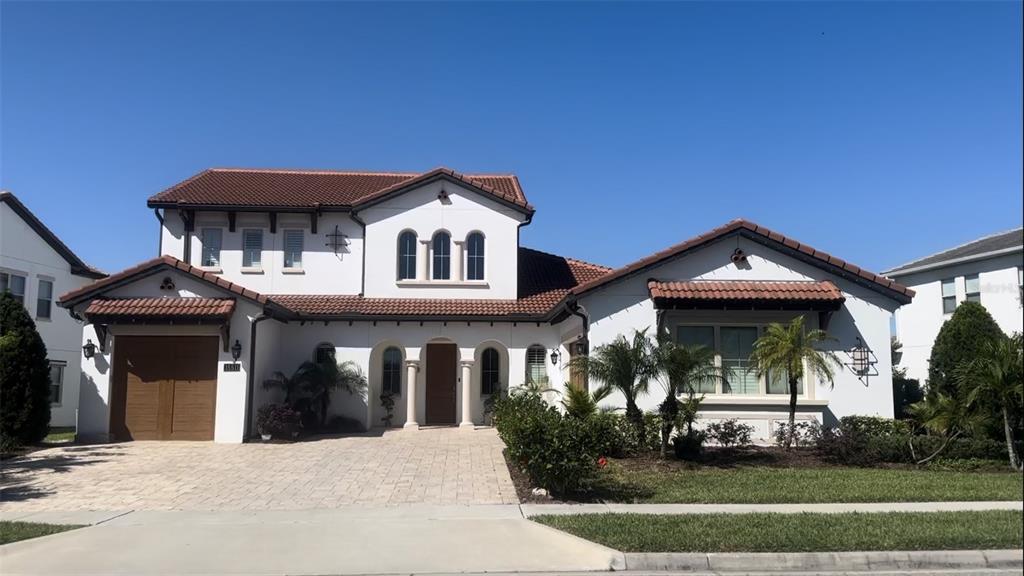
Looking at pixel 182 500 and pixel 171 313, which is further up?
pixel 171 313

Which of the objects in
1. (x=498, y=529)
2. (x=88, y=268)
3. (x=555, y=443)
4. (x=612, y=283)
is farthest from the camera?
(x=88, y=268)

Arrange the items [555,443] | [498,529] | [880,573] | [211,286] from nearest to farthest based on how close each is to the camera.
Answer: [880,573]
[498,529]
[555,443]
[211,286]

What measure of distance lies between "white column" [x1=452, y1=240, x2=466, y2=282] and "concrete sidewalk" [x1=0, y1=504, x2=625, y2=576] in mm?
11644

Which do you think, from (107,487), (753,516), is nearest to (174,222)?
(107,487)

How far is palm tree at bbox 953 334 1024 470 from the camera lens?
12234mm

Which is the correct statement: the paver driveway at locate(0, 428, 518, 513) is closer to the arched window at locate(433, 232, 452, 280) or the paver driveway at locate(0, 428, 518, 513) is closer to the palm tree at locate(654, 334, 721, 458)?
the palm tree at locate(654, 334, 721, 458)

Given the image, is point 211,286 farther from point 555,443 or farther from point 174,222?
point 555,443

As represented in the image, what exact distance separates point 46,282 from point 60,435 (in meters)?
8.11

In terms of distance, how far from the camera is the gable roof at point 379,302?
16734 millimetres

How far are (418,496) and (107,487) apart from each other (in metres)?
5.46

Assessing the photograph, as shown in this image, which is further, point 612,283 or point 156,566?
point 612,283

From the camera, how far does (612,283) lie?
52.0ft

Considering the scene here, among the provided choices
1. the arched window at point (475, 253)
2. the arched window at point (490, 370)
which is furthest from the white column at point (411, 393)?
the arched window at point (475, 253)

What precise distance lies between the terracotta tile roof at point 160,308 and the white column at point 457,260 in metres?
6.60
